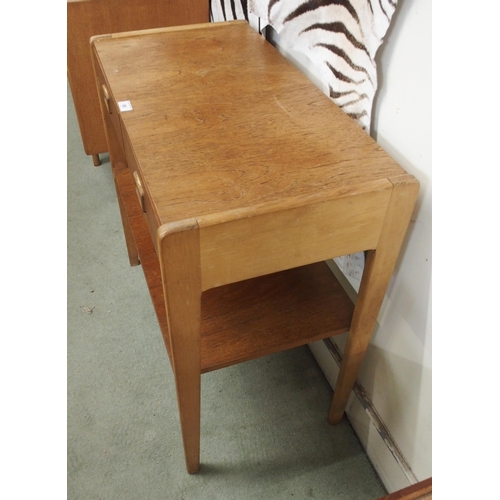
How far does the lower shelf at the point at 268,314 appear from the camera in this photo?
0.90m

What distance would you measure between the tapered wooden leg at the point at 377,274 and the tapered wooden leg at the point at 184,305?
0.96 feet

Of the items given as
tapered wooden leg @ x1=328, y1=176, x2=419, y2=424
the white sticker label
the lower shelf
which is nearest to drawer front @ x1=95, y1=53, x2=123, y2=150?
the white sticker label

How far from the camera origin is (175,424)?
1.17 m

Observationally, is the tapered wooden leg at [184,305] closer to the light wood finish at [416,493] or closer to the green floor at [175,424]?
the green floor at [175,424]

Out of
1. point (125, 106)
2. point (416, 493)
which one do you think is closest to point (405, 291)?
point (416, 493)

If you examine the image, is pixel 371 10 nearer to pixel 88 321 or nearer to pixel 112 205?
pixel 88 321

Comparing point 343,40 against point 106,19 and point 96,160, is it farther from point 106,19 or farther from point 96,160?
point 96,160

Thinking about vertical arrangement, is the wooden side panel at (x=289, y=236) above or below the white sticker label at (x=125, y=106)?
below

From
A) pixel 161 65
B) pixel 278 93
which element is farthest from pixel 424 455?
pixel 161 65

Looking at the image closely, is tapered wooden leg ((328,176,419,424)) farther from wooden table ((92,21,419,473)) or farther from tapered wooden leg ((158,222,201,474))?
tapered wooden leg ((158,222,201,474))

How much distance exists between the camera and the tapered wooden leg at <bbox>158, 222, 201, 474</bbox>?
25.0 inches

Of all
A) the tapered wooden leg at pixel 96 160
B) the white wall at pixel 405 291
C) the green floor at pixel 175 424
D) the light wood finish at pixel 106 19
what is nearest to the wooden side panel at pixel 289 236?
the white wall at pixel 405 291

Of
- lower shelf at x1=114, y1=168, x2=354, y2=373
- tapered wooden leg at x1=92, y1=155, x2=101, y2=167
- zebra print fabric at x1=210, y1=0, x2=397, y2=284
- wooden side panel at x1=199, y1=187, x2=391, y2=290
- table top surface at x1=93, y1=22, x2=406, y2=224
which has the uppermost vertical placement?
zebra print fabric at x1=210, y1=0, x2=397, y2=284

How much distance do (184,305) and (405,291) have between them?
0.41m
